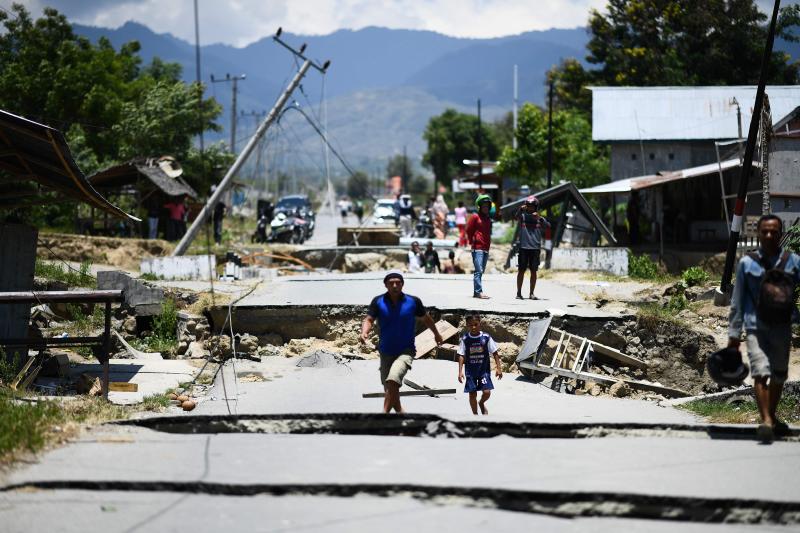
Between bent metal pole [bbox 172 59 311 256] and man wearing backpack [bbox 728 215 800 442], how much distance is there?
66.2ft

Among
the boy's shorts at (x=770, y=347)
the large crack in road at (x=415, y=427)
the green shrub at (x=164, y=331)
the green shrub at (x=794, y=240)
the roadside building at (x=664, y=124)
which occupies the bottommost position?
the green shrub at (x=164, y=331)

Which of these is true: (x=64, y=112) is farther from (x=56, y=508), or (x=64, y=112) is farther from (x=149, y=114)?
(x=56, y=508)

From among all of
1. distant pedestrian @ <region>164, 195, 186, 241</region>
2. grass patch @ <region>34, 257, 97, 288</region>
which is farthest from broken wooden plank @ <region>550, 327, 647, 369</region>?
distant pedestrian @ <region>164, 195, 186, 241</region>

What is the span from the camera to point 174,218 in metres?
32.4

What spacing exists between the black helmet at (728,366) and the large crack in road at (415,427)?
1.30ft

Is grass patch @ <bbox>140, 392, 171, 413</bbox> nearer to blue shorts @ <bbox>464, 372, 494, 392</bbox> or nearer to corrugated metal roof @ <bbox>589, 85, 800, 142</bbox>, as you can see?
blue shorts @ <bbox>464, 372, 494, 392</bbox>

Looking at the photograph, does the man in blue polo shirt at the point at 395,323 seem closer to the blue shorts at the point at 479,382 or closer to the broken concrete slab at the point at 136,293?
the blue shorts at the point at 479,382

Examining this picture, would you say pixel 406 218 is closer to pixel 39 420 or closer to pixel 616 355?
pixel 616 355

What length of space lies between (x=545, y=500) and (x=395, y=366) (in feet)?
12.1

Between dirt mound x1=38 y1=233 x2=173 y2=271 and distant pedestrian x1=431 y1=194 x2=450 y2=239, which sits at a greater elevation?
distant pedestrian x1=431 y1=194 x2=450 y2=239

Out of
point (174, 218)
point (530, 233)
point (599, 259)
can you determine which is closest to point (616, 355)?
point (530, 233)

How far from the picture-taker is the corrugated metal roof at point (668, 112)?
130 ft

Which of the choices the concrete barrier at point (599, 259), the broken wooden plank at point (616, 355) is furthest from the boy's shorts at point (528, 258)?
the concrete barrier at point (599, 259)

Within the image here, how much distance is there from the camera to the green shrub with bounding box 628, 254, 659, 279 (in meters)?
24.1
